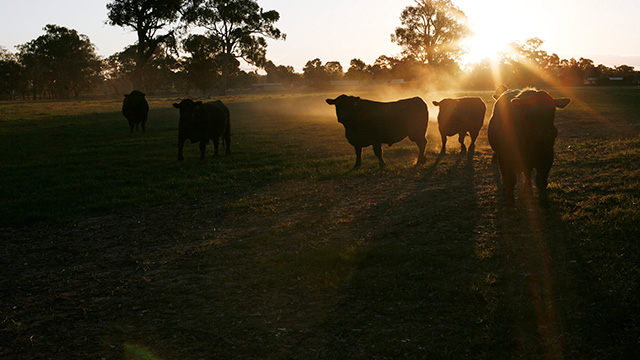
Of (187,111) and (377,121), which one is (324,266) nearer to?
(377,121)

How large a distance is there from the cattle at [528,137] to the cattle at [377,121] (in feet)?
15.2

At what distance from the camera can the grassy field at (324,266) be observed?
13.4ft

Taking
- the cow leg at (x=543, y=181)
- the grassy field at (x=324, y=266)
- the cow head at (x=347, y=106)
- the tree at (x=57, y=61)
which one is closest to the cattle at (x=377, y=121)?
the cow head at (x=347, y=106)

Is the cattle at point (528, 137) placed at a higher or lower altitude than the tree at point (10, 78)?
lower

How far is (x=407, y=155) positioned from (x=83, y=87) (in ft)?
339

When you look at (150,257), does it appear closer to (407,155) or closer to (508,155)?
(508,155)

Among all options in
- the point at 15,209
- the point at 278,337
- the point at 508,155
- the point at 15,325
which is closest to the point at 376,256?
the point at 278,337

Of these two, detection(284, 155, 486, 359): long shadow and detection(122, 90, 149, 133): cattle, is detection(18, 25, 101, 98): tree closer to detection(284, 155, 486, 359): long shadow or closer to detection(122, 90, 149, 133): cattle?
detection(122, 90, 149, 133): cattle

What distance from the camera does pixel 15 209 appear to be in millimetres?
8914

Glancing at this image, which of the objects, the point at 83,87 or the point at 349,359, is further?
the point at 83,87

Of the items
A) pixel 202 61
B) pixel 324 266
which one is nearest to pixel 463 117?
pixel 324 266

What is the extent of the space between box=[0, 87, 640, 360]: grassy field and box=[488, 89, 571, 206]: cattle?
2.11 ft

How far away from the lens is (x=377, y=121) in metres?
12.4

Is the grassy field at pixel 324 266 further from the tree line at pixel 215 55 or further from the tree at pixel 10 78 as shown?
the tree at pixel 10 78
